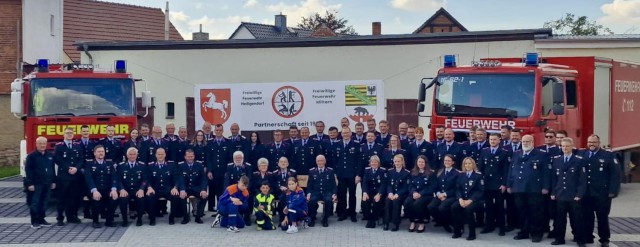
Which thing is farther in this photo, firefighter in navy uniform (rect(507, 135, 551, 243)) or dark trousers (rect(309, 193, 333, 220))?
dark trousers (rect(309, 193, 333, 220))

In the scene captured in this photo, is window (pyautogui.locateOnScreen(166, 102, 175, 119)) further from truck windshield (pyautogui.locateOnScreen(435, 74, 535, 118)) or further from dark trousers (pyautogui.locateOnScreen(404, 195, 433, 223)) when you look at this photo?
dark trousers (pyautogui.locateOnScreen(404, 195, 433, 223))

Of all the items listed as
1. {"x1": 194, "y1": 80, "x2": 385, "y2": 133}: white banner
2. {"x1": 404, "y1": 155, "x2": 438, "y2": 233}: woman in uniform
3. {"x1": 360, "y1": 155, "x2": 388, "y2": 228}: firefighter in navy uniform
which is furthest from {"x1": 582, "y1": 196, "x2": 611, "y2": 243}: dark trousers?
{"x1": 194, "y1": 80, "x2": 385, "y2": 133}: white banner

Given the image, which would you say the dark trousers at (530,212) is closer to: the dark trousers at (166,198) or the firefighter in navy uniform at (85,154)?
the dark trousers at (166,198)

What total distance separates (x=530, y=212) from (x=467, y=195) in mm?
975

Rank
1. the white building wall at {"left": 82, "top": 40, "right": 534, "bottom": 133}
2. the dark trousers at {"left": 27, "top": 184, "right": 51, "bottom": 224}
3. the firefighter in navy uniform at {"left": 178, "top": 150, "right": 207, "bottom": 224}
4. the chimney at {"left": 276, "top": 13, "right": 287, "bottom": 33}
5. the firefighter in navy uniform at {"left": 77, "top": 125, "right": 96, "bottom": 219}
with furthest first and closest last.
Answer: the chimney at {"left": 276, "top": 13, "right": 287, "bottom": 33}
the white building wall at {"left": 82, "top": 40, "right": 534, "bottom": 133}
the firefighter in navy uniform at {"left": 77, "top": 125, "right": 96, "bottom": 219}
the firefighter in navy uniform at {"left": 178, "top": 150, "right": 207, "bottom": 224}
the dark trousers at {"left": 27, "top": 184, "right": 51, "bottom": 224}

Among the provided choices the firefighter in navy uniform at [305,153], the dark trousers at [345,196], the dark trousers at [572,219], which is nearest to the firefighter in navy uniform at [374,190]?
the dark trousers at [345,196]

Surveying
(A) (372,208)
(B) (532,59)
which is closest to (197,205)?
(A) (372,208)

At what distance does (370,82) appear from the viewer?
23.0 metres

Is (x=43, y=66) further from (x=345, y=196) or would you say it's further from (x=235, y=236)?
(x=345, y=196)

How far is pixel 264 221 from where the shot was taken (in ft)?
45.5

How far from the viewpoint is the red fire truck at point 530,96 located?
1464 centimetres

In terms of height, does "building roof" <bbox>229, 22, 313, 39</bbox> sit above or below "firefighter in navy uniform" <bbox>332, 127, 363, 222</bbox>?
above

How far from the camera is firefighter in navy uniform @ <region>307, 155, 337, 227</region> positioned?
14.3 meters

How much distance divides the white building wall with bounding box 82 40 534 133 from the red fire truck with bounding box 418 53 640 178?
6306mm
